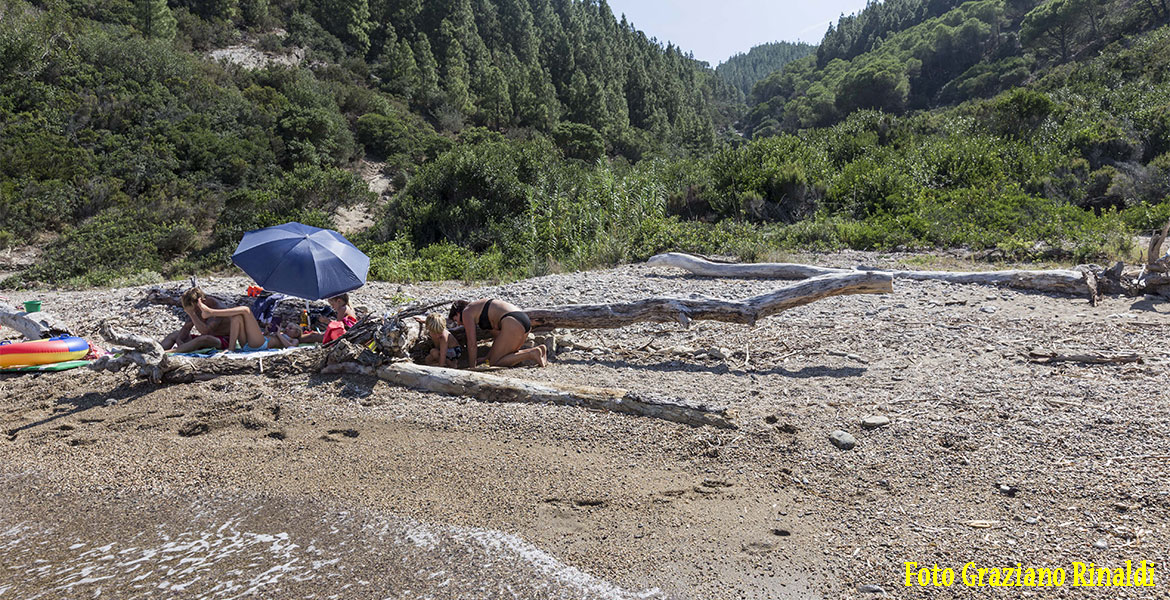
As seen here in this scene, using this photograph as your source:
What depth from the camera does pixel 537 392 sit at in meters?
4.99

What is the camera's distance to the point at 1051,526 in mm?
3275

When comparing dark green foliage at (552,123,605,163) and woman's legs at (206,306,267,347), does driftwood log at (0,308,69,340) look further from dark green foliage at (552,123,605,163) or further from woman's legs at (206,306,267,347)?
dark green foliage at (552,123,605,163)

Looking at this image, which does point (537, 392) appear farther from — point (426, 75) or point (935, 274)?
point (426, 75)

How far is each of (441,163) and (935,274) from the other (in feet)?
46.3

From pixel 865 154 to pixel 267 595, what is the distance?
67.5 ft

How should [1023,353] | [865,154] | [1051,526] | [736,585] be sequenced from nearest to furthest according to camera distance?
[736,585] < [1051,526] < [1023,353] < [865,154]

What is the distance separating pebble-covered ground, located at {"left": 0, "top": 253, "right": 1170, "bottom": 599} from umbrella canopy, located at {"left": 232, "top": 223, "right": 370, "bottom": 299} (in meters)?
0.90

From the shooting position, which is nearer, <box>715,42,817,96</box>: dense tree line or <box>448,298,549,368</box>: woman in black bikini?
<box>448,298,549,368</box>: woman in black bikini

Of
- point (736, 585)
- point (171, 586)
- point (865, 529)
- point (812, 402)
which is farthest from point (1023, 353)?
point (171, 586)

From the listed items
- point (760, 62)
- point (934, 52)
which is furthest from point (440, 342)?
point (760, 62)

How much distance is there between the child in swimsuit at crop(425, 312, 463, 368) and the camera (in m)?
5.62

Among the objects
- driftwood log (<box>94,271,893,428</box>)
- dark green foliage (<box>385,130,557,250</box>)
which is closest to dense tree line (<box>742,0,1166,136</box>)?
dark green foliage (<box>385,130,557,250</box>)

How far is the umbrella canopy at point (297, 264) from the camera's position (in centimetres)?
601

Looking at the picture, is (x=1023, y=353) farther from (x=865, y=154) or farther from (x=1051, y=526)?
(x=865, y=154)
